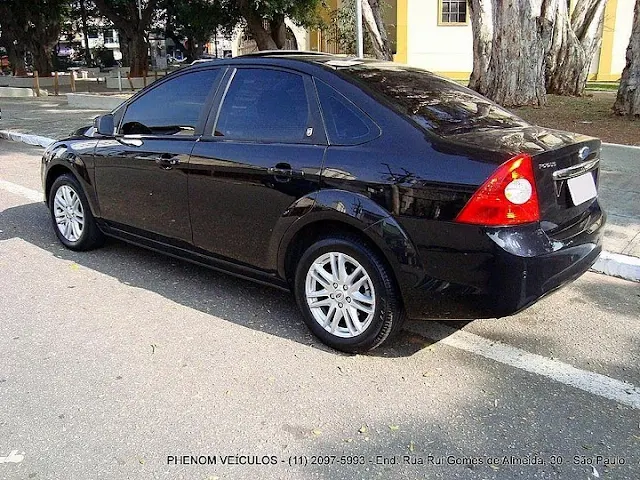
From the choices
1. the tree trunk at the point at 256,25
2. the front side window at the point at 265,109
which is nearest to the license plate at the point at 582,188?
the front side window at the point at 265,109

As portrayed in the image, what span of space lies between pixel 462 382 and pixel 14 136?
1264 centimetres

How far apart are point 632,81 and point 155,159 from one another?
352 inches

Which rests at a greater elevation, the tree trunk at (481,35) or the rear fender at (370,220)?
the tree trunk at (481,35)

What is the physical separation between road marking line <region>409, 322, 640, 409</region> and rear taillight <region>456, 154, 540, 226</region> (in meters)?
0.93

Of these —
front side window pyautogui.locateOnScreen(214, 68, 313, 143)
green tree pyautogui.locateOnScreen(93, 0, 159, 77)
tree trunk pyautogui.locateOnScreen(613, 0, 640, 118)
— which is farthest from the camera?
green tree pyautogui.locateOnScreen(93, 0, 159, 77)

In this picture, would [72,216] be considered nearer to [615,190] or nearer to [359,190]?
[359,190]

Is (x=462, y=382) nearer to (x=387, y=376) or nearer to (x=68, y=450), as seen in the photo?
(x=387, y=376)

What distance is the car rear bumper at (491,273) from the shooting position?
304 centimetres

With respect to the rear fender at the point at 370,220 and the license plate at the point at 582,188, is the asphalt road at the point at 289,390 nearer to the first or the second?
the rear fender at the point at 370,220

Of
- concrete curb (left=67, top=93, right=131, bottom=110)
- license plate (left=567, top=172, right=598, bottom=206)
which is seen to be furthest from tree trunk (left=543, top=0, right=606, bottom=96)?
license plate (left=567, top=172, right=598, bottom=206)

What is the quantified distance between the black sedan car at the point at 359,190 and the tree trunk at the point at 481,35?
9.89 metres

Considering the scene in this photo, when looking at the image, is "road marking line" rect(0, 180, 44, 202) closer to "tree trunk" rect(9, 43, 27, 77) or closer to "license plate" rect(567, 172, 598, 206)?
"license plate" rect(567, 172, 598, 206)

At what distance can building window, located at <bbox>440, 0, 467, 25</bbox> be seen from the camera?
23.0 metres

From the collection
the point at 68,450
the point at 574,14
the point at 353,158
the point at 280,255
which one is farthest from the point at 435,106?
the point at 574,14
